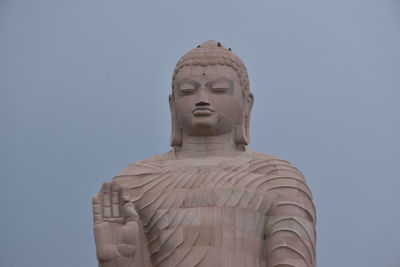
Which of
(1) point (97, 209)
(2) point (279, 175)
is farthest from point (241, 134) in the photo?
(1) point (97, 209)

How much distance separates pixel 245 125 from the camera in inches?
755

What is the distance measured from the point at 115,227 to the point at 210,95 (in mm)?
3289

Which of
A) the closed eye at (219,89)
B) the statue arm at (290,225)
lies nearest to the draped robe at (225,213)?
the statue arm at (290,225)

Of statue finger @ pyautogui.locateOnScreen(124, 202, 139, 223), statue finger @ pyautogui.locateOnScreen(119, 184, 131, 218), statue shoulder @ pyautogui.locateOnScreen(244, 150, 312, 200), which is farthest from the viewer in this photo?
statue shoulder @ pyautogui.locateOnScreen(244, 150, 312, 200)

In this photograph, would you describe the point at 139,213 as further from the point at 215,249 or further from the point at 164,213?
the point at 215,249

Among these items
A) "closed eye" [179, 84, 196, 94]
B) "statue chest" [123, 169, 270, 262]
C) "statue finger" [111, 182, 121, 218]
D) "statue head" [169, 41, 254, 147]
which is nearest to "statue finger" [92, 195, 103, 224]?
"statue finger" [111, 182, 121, 218]

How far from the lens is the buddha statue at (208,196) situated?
16.9 metres

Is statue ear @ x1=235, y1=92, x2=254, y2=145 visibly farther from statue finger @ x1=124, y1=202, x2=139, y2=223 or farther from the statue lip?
statue finger @ x1=124, y1=202, x2=139, y2=223

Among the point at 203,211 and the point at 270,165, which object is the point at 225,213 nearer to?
the point at 203,211

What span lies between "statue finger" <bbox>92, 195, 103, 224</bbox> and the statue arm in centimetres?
282

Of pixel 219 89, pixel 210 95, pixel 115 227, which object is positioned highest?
pixel 219 89

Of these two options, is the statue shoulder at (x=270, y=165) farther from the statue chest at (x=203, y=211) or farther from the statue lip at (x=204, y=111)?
the statue lip at (x=204, y=111)

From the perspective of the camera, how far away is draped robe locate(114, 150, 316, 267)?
56.4ft

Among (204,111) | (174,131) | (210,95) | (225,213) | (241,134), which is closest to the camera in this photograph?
(225,213)
